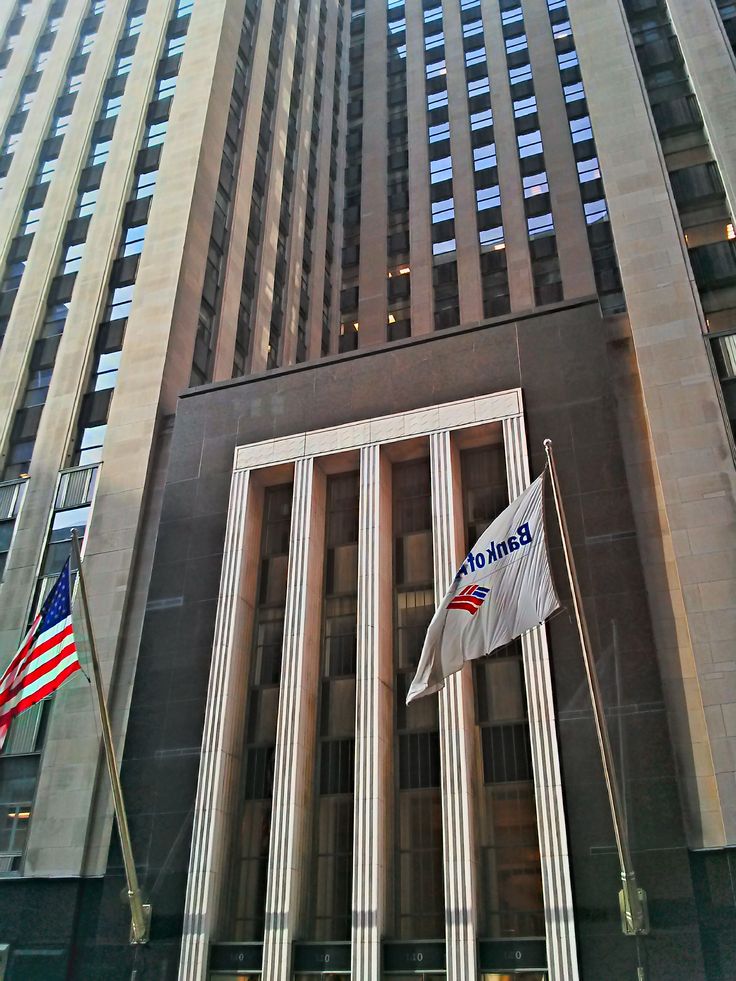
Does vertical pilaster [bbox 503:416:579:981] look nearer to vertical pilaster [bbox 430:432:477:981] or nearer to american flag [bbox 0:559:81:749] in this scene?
vertical pilaster [bbox 430:432:477:981]

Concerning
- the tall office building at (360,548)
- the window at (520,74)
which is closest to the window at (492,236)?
the tall office building at (360,548)

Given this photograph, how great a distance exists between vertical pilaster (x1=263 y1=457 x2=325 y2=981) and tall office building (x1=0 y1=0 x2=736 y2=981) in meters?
0.11

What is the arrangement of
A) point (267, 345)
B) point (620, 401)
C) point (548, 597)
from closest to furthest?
point (548, 597) < point (620, 401) < point (267, 345)

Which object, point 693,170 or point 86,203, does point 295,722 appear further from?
point 86,203

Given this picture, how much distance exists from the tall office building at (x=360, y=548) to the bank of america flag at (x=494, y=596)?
6.40m

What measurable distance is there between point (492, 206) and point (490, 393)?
987 inches

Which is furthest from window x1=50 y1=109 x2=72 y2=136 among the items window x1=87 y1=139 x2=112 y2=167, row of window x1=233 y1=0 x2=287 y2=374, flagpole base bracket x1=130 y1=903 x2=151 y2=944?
flagpole base bracket x1=130 y1=903 x2=151 y2=944

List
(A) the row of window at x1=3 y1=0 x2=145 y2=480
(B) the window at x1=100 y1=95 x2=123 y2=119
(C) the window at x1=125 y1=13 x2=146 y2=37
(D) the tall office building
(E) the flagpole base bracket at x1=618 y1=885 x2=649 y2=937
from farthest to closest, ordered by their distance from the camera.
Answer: (C) the window at x1=125 y1=13 x2=146 y2=37 < (B) the window at x1=100 y1=95 x2=123 y2=119 < (A) the row of window at x1=3 y1=0 x2=145 y2=480 < (D) the tall office building < (E) the flagpole base bracket at x1=618 y1=885 x2=649 y2=937

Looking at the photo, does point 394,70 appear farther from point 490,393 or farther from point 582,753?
point 582,753

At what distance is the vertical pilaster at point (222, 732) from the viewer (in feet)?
79.3

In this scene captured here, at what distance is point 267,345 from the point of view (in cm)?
4662

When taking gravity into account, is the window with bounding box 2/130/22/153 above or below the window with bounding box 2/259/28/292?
above

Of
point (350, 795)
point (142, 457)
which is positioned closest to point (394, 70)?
point (142, 457)

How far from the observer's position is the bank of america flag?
18.3 meters
